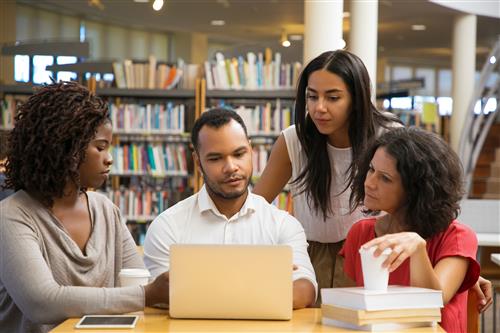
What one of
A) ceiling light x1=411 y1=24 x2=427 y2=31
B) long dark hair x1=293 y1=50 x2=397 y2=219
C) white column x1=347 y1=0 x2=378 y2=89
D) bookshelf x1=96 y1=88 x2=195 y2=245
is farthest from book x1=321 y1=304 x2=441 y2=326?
ceiling light x1=411 y1=24 x2=427 y2=31

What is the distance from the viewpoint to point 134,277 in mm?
2293

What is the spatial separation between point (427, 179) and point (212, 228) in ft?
2.02

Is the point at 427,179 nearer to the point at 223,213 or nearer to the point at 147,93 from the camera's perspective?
the point at 223,213

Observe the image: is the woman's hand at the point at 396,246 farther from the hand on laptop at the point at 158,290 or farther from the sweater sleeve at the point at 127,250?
the sweater sleeve at the point at 127,250

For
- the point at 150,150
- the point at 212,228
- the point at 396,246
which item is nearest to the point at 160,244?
the point at 212,228

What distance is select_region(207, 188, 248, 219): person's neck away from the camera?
8.34 ft

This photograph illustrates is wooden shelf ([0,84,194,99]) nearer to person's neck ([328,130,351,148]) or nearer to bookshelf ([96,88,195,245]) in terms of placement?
bookshelf ([96,88,195,245])

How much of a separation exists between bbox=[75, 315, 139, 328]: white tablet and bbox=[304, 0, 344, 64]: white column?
16.0ft

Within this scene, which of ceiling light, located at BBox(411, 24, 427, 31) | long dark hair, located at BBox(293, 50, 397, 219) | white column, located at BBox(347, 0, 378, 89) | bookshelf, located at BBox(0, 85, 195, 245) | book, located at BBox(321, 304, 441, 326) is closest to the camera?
book, located at BBox(321, 304, 441, 326)

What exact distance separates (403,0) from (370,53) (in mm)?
3188

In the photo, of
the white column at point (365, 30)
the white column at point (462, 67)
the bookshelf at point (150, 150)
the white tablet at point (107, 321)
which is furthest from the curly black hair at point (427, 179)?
the white column at point (462, 67)

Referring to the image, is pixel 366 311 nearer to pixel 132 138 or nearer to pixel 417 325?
pixel 417 325

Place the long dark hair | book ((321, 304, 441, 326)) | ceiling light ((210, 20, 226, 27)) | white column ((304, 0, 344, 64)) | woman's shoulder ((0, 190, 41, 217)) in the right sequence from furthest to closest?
ceiling light ((210, 20, 226, 27)) < white column ((304, 0, 344, 64)) < the long dark hair < woman's shoulder ((0, 190, 41, 217)) < book ((321, 304, 441, 326))

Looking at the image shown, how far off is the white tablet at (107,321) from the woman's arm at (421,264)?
575mm
